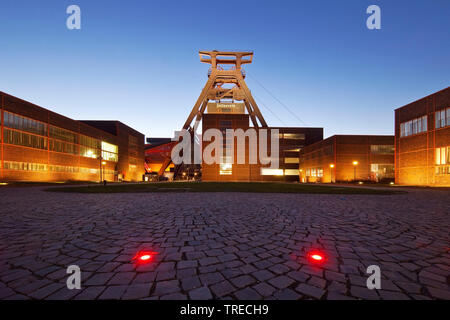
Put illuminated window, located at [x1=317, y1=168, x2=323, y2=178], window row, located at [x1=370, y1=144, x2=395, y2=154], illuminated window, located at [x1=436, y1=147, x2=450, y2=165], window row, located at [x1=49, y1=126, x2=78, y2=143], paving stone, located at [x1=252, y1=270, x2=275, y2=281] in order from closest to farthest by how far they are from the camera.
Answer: paving stone, located at [x1=252, y1=270, x2=275, y2=281], illuminated window, located at [x1=436, y1=147, x2=450, y2=165], window row, located at [x1=49, y1=126, x2=78, y2=143], window row, located at [x1=370, y1=144, x2=395, y2=154], illuminated window, located at [x1=317, y1=168, x2=323, y2=178]

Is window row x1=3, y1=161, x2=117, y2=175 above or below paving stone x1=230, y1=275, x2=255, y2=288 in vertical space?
above

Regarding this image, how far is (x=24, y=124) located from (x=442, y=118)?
184 feet

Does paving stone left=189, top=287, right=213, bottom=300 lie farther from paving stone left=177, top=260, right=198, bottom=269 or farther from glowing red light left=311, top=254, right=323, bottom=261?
glowing red light left=311, top=254, right=323, bottom=261

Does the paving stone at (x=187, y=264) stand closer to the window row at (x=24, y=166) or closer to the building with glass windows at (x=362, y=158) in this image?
the window row at (x=24, y=166)

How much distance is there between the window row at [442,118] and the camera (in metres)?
23.1

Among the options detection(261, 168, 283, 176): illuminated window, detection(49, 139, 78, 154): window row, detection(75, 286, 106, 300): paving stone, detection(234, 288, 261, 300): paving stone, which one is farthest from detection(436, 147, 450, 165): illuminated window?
detection(49, 139, 78, 154): window row

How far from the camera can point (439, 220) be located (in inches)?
201

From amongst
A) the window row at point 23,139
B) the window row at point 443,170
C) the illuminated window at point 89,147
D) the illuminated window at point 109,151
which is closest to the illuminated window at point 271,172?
the window row at point 443,170

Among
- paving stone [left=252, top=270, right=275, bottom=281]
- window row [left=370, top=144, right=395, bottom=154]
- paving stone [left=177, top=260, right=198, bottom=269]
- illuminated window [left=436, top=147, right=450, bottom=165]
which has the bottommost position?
paving stone [left=177, top=260, right=198, bottom=269]

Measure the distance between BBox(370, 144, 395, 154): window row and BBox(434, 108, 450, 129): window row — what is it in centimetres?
1276

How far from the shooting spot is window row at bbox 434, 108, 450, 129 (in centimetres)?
2314

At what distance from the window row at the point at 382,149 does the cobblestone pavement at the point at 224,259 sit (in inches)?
1551
